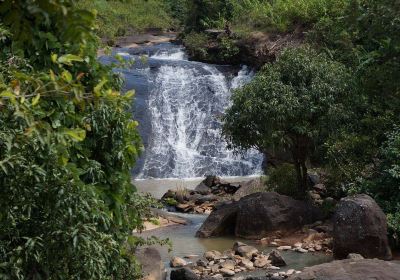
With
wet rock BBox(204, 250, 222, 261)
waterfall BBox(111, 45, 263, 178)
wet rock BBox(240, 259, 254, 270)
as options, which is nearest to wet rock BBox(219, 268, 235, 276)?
wet rock BBox(240, 259, 254, 270)

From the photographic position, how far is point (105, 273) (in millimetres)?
5004

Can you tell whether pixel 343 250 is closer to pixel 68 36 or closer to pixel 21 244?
pixel 21 244

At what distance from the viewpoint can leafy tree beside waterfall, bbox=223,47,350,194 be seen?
1396 centimetres

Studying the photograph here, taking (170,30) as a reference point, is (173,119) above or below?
below

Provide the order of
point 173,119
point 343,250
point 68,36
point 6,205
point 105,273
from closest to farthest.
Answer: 1. point 68,36
2. point 6,205
3. point 105,273
4. point 343,250
5. point 173,119

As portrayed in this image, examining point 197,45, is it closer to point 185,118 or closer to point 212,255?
point 185,118

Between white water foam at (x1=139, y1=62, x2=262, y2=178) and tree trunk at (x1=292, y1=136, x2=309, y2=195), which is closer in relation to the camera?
tree trunk at (x1=292, y1=136, x2=309, y2=195)

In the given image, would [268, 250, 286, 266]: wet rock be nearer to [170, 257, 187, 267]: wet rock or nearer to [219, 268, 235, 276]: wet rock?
[219, 268, 235, 276]: wet rock

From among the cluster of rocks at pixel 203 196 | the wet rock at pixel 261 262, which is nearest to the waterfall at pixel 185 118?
the cluster of rocks at pixel 203 196

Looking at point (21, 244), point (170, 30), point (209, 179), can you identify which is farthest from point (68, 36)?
point (170, 30)

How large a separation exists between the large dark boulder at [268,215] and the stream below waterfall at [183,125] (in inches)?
226

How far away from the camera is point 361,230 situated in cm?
1084

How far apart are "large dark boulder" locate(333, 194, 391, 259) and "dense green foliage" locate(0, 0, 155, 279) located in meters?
6.13

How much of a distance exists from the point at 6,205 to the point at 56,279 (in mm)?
747
